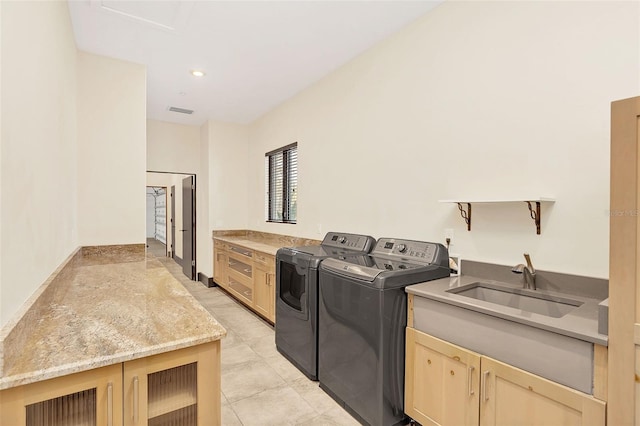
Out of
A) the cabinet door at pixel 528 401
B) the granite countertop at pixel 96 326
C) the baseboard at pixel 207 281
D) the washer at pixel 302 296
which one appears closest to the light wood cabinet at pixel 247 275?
the baseboard at pixel 207 281

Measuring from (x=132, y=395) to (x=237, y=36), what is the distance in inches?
108

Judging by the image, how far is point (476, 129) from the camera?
2.15 meters

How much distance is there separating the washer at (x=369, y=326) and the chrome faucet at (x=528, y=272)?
477mm

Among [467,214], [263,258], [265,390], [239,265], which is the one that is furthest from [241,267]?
[467,214]

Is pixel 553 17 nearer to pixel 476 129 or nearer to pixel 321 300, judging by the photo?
pixel 476 129

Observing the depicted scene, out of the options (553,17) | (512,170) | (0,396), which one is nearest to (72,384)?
(0,396)

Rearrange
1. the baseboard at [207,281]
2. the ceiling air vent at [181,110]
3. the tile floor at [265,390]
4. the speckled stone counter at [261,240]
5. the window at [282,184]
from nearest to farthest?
the tile floor at [265,390] → the speckled stone counter at [261,240] → the window at [282,184] → the ceiling air vent at [181,110] → the baseboard at [207,281]

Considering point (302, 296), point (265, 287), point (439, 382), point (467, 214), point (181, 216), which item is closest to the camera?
point (439, 382)

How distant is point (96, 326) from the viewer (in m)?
1.28

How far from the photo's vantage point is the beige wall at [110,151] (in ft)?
9.91

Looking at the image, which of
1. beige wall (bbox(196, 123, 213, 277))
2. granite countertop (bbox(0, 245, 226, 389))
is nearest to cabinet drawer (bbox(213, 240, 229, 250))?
beige wall (bbox(196, 123, 213, 277))

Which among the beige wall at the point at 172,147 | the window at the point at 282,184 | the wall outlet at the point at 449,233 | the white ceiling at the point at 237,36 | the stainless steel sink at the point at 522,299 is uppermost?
the white ceiling at the point at 237,36

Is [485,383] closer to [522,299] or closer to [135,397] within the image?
[522,299]

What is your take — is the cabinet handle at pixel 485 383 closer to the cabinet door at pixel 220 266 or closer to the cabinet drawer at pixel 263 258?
the cabinet drawer at pixel 263 258
